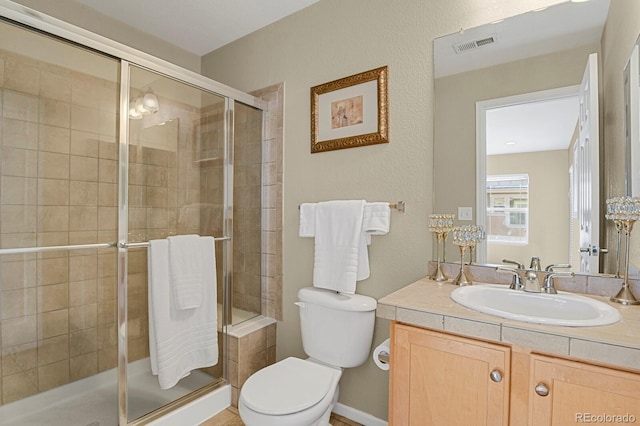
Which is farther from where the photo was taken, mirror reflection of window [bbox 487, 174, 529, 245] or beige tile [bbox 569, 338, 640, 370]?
mirror reflection of window [bbox 487, 174, 529, 245]

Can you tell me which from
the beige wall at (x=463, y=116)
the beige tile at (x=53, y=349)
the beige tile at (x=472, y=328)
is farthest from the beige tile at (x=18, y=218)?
the beige wall at (x=463, y=116)

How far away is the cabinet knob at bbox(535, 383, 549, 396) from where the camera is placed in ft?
2.94

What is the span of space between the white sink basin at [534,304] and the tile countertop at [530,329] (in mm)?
28

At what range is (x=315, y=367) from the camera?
1.67m

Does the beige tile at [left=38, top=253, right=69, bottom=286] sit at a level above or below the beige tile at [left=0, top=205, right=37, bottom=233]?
below

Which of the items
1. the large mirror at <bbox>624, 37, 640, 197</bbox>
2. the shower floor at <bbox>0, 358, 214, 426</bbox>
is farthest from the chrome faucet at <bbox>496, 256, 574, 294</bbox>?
the shower floor at <bbox>0, 358, 214, 426</bbox>

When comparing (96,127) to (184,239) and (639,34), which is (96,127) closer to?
(184,239)

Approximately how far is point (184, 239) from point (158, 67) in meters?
0.94

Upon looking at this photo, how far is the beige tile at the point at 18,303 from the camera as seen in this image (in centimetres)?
154

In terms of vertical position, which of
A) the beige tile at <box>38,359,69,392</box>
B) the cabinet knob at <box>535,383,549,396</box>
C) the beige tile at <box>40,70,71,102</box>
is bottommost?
the beige tile at <box>38,359,69,392</box>

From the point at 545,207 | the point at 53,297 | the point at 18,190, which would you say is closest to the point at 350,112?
the point at 545,207

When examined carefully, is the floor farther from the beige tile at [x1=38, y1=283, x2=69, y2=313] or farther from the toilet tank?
the beige tile at [x1=38, y1=283, x2=69, y2=313]

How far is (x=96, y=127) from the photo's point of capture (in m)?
1.65

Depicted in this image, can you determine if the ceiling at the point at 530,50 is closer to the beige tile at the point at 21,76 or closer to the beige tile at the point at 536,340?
the beige tile at the point at 536,340
